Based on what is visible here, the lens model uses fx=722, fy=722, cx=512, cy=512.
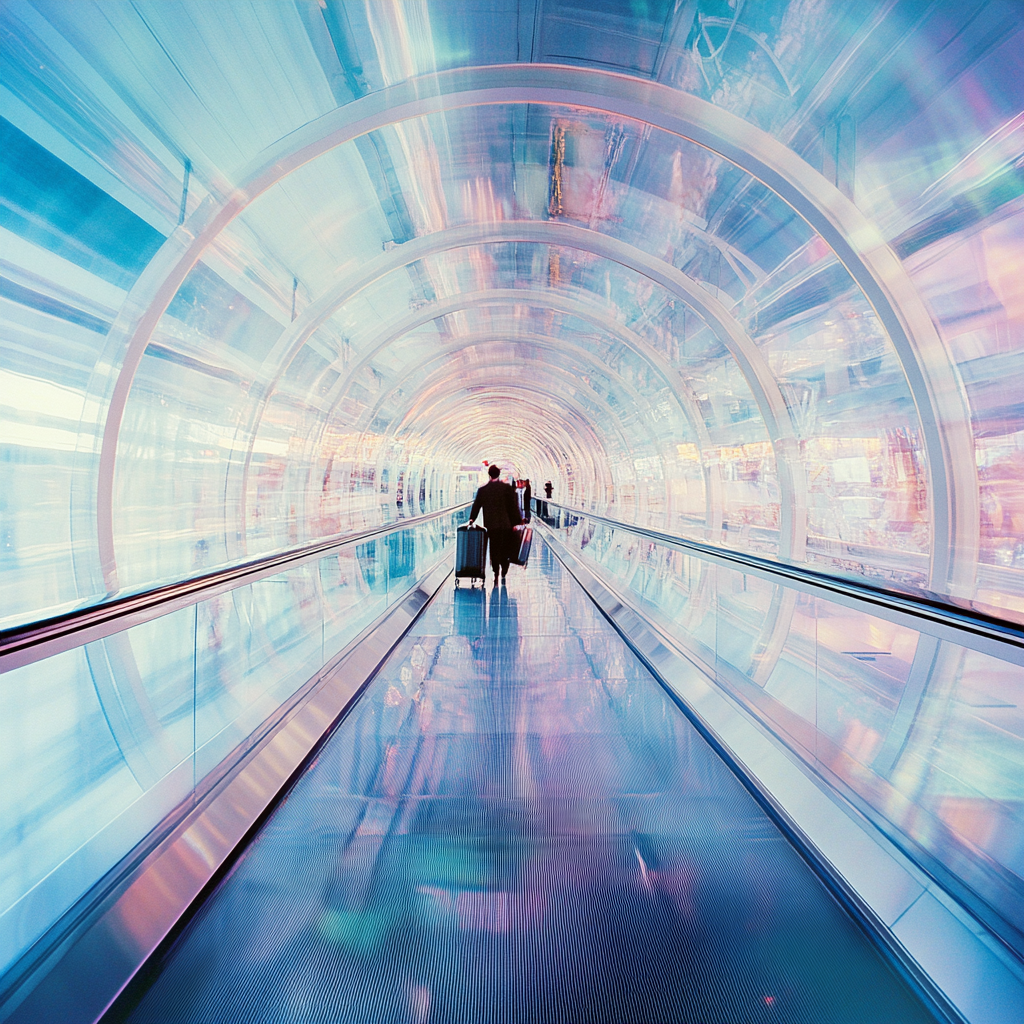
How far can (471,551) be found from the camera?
10.8 m

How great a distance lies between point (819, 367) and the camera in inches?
409

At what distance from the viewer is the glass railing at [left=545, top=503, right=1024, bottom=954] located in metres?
2.46

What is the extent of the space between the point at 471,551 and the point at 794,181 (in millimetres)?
6796

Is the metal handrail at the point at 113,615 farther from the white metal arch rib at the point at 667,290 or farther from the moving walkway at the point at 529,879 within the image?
the white metal arch rib at the point at 667,290

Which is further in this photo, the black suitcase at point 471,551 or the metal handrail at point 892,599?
the black suitcase at point 471,551

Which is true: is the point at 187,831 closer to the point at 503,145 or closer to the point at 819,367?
the point at 503,145

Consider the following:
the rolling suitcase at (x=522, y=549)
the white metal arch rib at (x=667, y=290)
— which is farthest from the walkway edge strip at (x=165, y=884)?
the rolling suitcase at (x=522, y=549)

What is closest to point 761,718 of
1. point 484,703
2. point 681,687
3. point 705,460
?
point 681,687

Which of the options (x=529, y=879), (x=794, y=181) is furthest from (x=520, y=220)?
(x=529, y=879)

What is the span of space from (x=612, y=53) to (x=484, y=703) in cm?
458

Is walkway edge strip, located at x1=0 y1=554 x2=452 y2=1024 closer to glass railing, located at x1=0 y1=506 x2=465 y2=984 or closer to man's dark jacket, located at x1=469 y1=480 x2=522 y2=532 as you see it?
glass railing, located at x1=0 y1=506 x2=465 y2=984

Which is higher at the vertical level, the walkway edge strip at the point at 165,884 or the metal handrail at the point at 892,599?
the metal handrail at the point at 892,599

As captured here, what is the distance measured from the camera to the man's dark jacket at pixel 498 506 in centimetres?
1048

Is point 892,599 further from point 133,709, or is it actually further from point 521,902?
point 133,709
